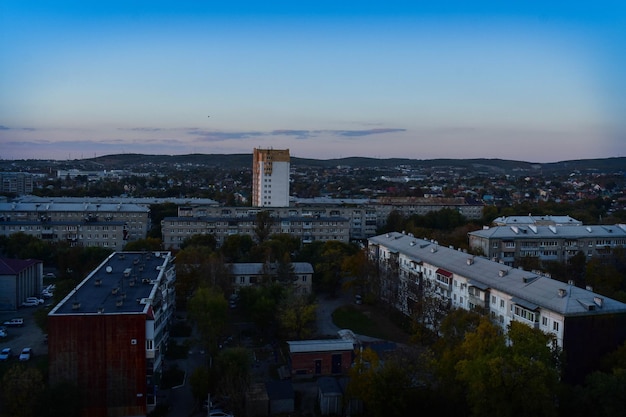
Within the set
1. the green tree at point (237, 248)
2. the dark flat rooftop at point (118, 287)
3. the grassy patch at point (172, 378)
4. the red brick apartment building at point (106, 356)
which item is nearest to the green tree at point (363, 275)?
the green tree at point (237, 248)

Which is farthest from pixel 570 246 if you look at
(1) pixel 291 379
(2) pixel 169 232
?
(2) pixel 169 232

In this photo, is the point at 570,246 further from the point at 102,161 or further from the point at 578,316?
the point at 102,161

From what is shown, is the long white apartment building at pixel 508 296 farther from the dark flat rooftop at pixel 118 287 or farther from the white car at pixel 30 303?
the white car at pixel 30 303

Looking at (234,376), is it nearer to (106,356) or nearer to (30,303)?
(106,356)

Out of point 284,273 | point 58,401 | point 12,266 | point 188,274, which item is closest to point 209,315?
point 58,401

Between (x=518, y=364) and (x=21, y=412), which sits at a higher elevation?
(x=518, y=364)
